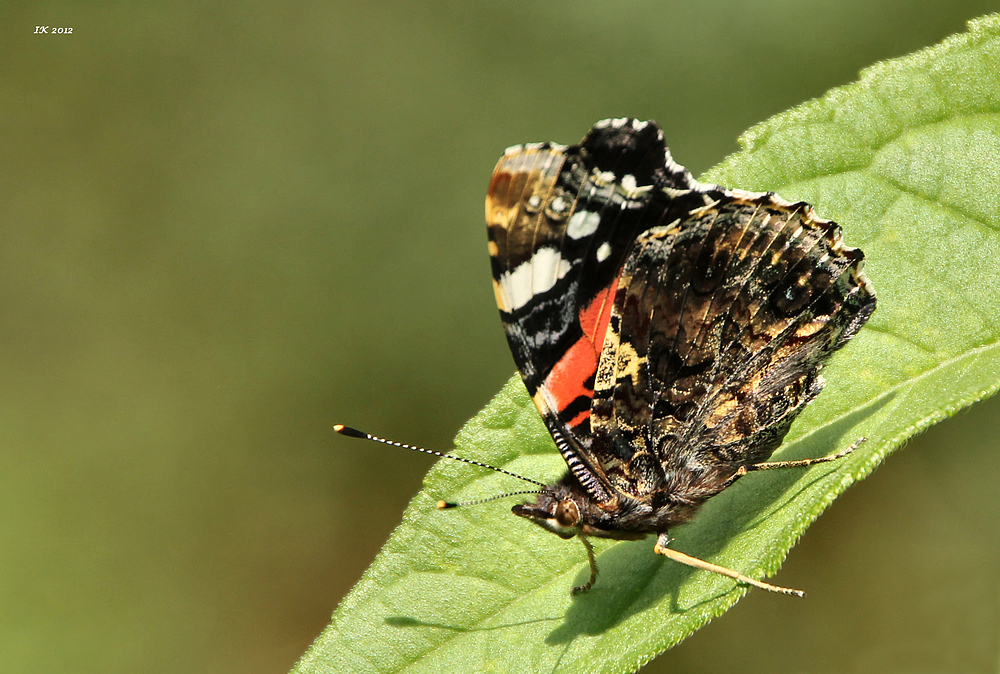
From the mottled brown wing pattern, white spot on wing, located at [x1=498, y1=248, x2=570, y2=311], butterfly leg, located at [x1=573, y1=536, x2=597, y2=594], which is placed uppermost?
white spot on wing, located at [x1=498, y1=248, x2=570, y2=311]

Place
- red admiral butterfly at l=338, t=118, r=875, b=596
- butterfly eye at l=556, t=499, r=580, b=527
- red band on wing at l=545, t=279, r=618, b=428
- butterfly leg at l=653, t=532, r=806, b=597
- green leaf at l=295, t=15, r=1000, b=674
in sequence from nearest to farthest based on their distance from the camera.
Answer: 1. butterfly leg at l=653, t=532, r=806, b=597
2. green leaf at l=295, t=15, r=1000, b=674
3. butterfly eye at l=556, t=499, r=580, b=527
4. red admiral butterfly at l=338, t=118, r=875, b=596
5. red band on wing at l=545, t=279, r=618, b=428

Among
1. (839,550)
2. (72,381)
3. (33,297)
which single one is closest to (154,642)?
(72,381)

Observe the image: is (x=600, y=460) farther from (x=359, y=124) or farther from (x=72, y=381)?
(x=72, y=381)

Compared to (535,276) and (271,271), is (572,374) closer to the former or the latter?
(535,276)

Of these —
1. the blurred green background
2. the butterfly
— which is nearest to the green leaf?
the butterfly

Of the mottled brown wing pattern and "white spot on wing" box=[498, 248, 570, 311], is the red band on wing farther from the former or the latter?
"white spot on wing" box=[498, 248, 570, 311]

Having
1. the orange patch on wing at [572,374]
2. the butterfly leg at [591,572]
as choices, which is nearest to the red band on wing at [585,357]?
the orange patch on wing at [572,374]

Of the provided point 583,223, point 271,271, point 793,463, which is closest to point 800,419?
point 793,463
